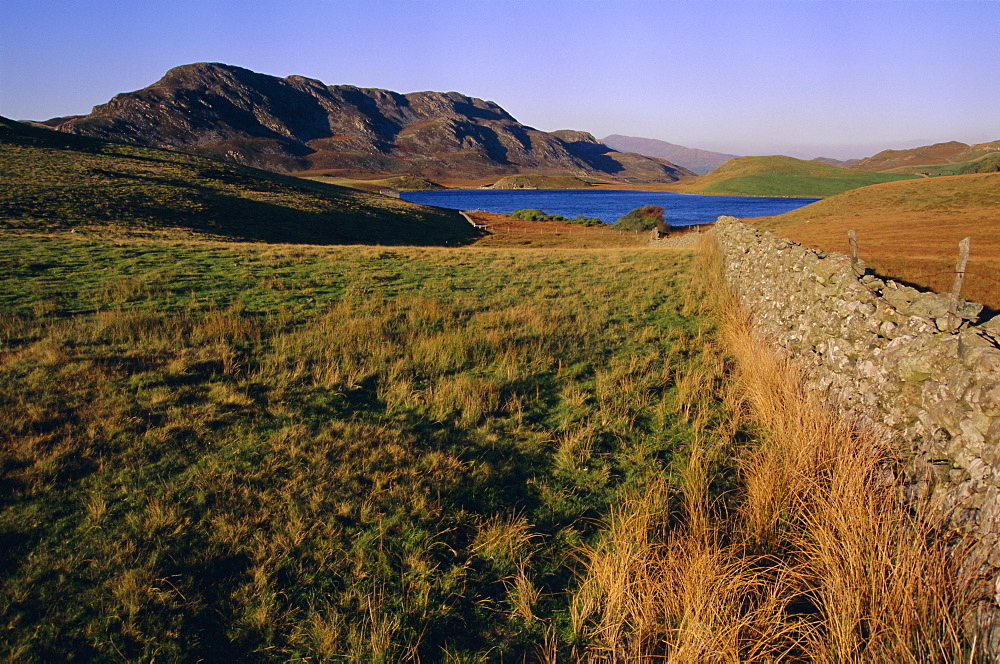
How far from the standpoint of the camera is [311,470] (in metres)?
4.59

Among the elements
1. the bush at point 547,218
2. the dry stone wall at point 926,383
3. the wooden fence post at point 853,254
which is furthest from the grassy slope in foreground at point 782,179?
the dry stone wall at point 926,383

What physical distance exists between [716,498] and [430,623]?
278 cm

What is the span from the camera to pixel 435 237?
47.5 meters

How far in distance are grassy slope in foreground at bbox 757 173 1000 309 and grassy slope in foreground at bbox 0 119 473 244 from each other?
31.3 m

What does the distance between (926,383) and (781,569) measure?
225 cm

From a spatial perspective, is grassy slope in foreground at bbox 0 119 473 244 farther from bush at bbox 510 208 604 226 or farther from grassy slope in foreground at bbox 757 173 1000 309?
grassy slope in foreground at bbox 757 173 1000 309

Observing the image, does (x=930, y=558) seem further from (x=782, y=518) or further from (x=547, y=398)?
(x=547, y=398)

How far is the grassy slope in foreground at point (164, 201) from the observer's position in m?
28.1

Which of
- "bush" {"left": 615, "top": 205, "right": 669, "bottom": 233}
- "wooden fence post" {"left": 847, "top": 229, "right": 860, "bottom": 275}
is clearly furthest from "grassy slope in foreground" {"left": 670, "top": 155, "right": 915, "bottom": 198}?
"wooden fence post" {"left": 847, "top": 229, "right": 860, "bottom": 275}

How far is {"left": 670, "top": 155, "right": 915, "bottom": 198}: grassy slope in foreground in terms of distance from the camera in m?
134

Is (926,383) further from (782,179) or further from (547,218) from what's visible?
(782,179)

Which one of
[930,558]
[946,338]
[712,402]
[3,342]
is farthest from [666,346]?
[3,342]

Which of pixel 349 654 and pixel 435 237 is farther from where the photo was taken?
pixel 435 237

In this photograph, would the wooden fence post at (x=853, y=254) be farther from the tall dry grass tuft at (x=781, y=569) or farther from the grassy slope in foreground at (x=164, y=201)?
the grassy slope in foreground at (x=164, y=201)
